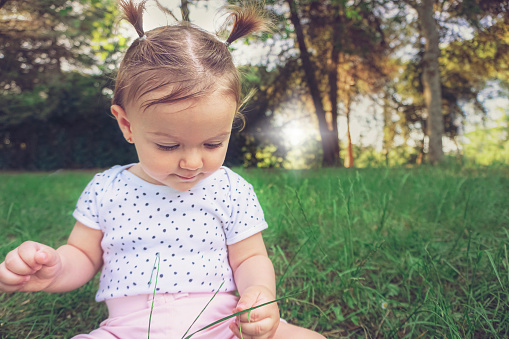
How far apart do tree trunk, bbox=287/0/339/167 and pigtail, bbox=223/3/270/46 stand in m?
7.28

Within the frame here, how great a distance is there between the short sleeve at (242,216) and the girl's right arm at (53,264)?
1.55ft

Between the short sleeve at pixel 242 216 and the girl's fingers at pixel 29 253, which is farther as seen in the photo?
the short sleeve at pixel 242 216

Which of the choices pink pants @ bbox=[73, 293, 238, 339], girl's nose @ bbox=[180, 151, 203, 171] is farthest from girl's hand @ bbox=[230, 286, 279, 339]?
girl's nose @ bbox=[180, 151, 203, 171]

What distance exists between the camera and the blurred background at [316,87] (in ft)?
24.8

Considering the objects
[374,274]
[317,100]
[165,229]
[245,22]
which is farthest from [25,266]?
[317,100]

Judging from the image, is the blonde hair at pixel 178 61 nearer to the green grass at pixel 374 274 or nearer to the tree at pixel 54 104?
the green grass at pixel 374 274

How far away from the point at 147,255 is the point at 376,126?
31.7 feet

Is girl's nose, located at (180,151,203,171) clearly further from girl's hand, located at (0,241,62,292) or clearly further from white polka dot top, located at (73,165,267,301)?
girl's hand, located at (0,241,62,292)

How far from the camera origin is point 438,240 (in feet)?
6.35

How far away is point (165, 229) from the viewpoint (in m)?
1.17

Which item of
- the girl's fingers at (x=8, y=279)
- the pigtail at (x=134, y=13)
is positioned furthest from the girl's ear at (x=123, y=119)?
the girl's fingers at (x=8, y=279)

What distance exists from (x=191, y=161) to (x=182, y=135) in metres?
0.08

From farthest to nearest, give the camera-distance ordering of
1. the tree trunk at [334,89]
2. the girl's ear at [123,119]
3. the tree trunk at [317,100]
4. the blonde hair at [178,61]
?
the tree trunk at [334,89], the tree trunk at [317,100], the girl's ear at [123,119], the blonde hair at [178,61]

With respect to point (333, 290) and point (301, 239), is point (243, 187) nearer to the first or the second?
point (333, 290)
